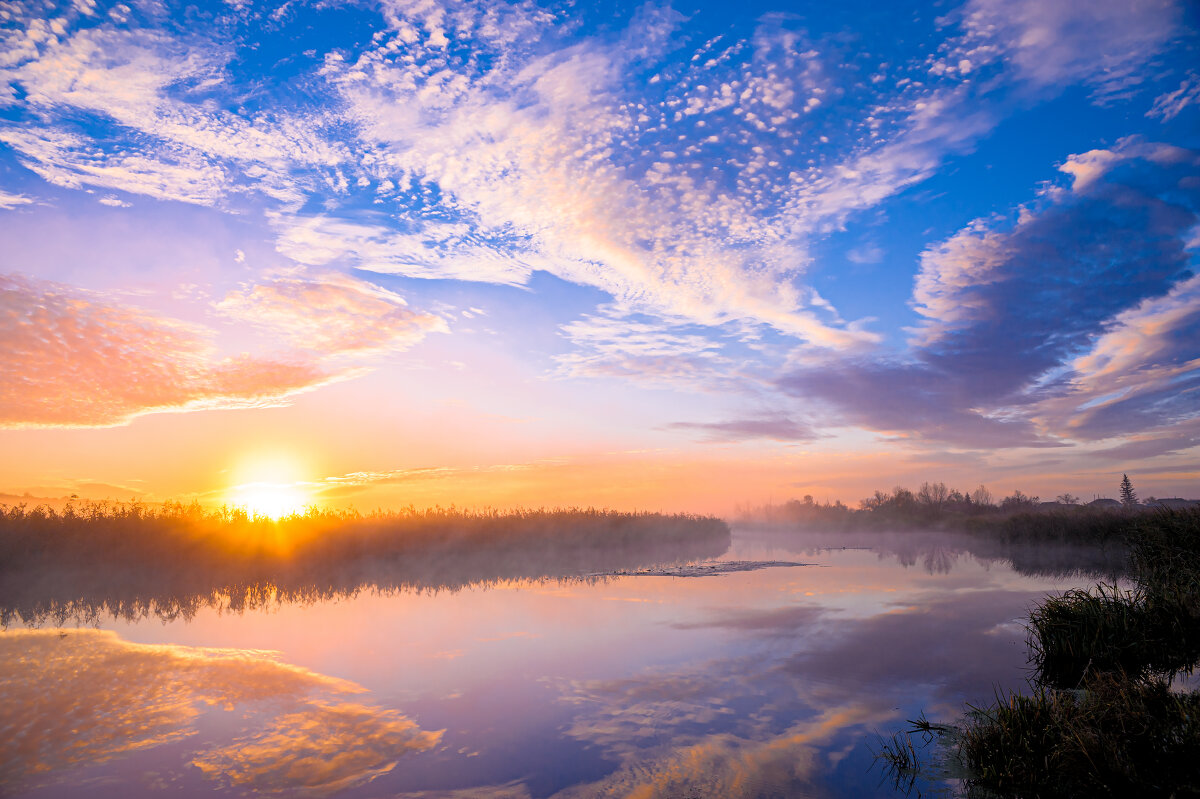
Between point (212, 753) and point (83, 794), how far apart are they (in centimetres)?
134

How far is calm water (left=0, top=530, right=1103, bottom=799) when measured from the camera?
7.19 metres

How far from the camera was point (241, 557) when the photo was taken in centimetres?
2727

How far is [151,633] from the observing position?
48.3 feet

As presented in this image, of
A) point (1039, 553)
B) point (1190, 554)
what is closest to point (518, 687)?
point (1190, 554)

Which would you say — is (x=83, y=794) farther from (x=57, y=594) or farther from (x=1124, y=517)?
(x=1124, y=517)

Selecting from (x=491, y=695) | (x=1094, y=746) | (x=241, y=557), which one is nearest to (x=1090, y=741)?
(x=1094, y=746)

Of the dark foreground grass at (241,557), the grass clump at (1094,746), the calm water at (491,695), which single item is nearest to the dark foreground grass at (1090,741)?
the grass clump at (1094,746)

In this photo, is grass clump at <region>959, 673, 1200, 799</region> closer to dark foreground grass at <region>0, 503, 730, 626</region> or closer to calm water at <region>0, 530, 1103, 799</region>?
calm water at <region>0, 530, 1103, 799</region>

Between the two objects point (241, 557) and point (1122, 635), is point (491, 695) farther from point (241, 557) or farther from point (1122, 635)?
point (241, 557)

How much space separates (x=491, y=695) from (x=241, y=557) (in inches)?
870

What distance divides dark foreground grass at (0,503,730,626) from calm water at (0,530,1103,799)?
3.20 metres

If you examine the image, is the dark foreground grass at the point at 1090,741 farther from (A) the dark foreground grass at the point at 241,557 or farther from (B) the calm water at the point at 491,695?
(A) the dark foreground grass at the point at 241,557

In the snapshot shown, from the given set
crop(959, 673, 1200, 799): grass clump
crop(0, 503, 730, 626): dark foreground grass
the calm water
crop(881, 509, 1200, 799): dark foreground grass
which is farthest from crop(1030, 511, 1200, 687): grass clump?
crop(0, 503, 730, 626): dark foreground grass

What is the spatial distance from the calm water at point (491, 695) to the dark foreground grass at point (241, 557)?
3200 millimetres
